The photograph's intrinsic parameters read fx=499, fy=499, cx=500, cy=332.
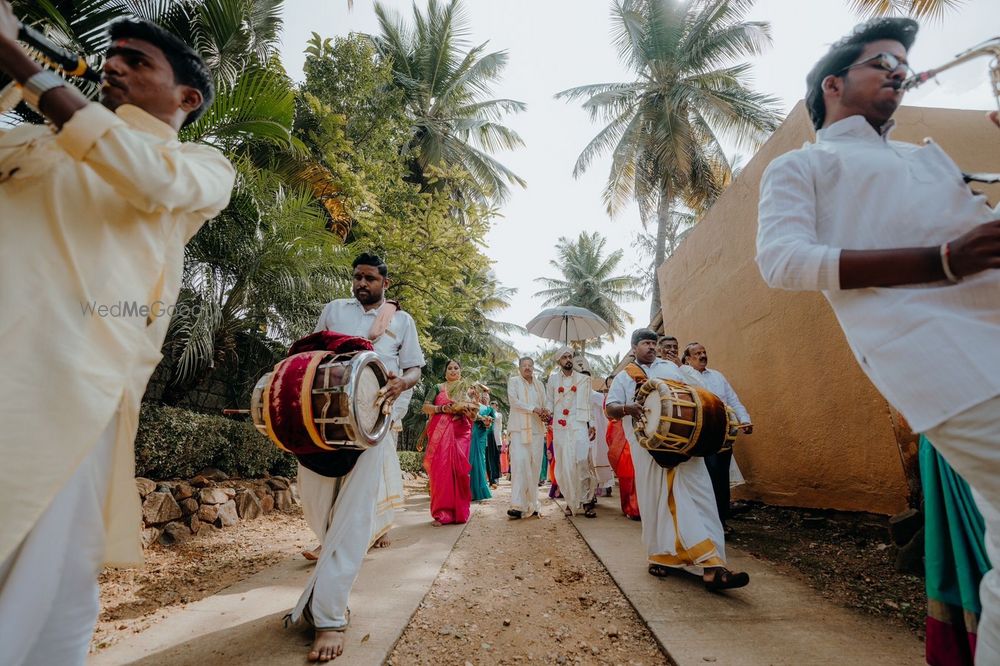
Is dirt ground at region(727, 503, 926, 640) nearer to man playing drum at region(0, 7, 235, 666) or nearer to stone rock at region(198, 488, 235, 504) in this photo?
man playing drum at region(0, 7, 235, 666)

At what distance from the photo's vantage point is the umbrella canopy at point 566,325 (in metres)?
9.16

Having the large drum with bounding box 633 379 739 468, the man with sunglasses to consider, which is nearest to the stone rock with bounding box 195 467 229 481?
the large drum with bounding box 633 379 739 468

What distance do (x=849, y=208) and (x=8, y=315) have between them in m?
2.05

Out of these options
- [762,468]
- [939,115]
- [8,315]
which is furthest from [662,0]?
[8,315]

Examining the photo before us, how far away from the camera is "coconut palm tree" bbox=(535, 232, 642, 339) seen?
29.5 meters

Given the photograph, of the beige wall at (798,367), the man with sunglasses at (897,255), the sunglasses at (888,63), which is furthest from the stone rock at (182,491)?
the beige wall at (798,367)

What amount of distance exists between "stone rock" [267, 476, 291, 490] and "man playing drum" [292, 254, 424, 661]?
3718mm

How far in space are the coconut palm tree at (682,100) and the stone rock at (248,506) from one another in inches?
577

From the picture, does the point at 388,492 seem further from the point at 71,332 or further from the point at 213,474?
the point at 213,474

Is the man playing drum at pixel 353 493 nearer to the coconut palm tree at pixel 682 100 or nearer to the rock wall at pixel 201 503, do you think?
the rock wall at pixel 201 503

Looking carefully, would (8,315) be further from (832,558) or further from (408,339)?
(832,558)

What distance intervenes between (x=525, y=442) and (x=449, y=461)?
1157 mm

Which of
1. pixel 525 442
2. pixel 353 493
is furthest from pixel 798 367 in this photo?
pixel 353 493

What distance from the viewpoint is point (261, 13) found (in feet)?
29.7
